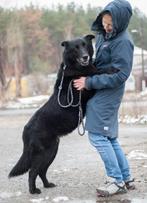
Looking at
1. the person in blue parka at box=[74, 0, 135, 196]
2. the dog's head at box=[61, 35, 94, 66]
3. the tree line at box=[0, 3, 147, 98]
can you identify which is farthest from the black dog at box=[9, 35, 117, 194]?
the tree line at box=[0, 3, 147, 98]

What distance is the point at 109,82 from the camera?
5906mm

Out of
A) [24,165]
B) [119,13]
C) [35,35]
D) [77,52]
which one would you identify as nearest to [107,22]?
[119,13]

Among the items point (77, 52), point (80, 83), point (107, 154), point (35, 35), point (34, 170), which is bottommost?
point (35, 35)

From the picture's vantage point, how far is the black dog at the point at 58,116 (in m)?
6.10

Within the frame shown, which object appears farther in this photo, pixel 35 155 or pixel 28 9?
pixel 28 9

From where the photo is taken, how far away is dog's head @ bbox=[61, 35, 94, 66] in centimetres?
593

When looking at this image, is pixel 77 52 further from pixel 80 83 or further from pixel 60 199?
pixel 60 199

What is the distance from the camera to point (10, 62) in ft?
199

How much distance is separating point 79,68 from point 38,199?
146cm

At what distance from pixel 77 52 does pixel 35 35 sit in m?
68.0

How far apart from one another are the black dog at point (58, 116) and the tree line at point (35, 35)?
168ft

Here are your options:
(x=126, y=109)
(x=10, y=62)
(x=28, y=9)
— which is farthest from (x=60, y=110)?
(x=28, y=9)

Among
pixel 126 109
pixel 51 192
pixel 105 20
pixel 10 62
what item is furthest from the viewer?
pixel 10 62

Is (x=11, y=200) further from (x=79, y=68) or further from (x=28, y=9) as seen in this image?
(x=28, y=9)
